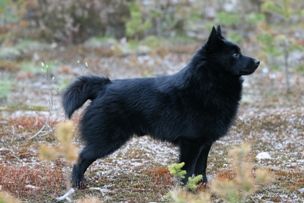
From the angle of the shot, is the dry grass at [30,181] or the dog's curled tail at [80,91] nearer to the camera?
the dry grass at [30,181]

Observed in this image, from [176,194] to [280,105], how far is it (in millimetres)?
6888

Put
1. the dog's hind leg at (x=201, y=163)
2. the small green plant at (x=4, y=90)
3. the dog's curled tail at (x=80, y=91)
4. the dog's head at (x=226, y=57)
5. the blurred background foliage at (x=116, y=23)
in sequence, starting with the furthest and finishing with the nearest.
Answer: the blurred background foliage at (x=116, y=23) < the small green plant at (x=4, y=90) < the dog's hind leg at (x=201, y=163) < the dog's curled tail at (x=80, y=91) < the dog's head at (x=226, y=57)

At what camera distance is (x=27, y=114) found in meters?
9.57

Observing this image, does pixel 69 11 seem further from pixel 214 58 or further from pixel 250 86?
pixel 214 58

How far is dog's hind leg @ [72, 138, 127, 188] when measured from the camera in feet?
19.6

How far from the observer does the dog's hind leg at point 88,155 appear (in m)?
5.96

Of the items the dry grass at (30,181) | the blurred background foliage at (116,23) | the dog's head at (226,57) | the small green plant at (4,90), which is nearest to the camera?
the dry grass at (30,181)

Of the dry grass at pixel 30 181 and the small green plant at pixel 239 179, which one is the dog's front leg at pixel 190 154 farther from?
the small green plant at pixel 239 179

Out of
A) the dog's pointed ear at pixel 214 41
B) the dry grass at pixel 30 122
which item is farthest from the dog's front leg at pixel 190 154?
the dry grass at pixel 30 122

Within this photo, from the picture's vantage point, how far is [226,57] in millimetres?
5988

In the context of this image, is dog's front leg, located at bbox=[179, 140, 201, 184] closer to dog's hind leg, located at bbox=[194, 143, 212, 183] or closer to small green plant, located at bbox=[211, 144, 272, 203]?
dog's hind leg, located at bbox=[194, 143, 212, 183]

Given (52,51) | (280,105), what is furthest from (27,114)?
(52,51)

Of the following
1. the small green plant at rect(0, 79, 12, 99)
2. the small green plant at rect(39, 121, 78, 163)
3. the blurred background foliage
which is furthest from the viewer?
the blurred background foliage

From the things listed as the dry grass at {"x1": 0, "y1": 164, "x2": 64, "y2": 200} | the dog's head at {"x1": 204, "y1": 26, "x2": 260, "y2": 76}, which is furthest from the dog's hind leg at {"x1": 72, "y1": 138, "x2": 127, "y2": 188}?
the dog's head at {"x1": 204, "y1": 26, "x2": 260, "y2": 76}
